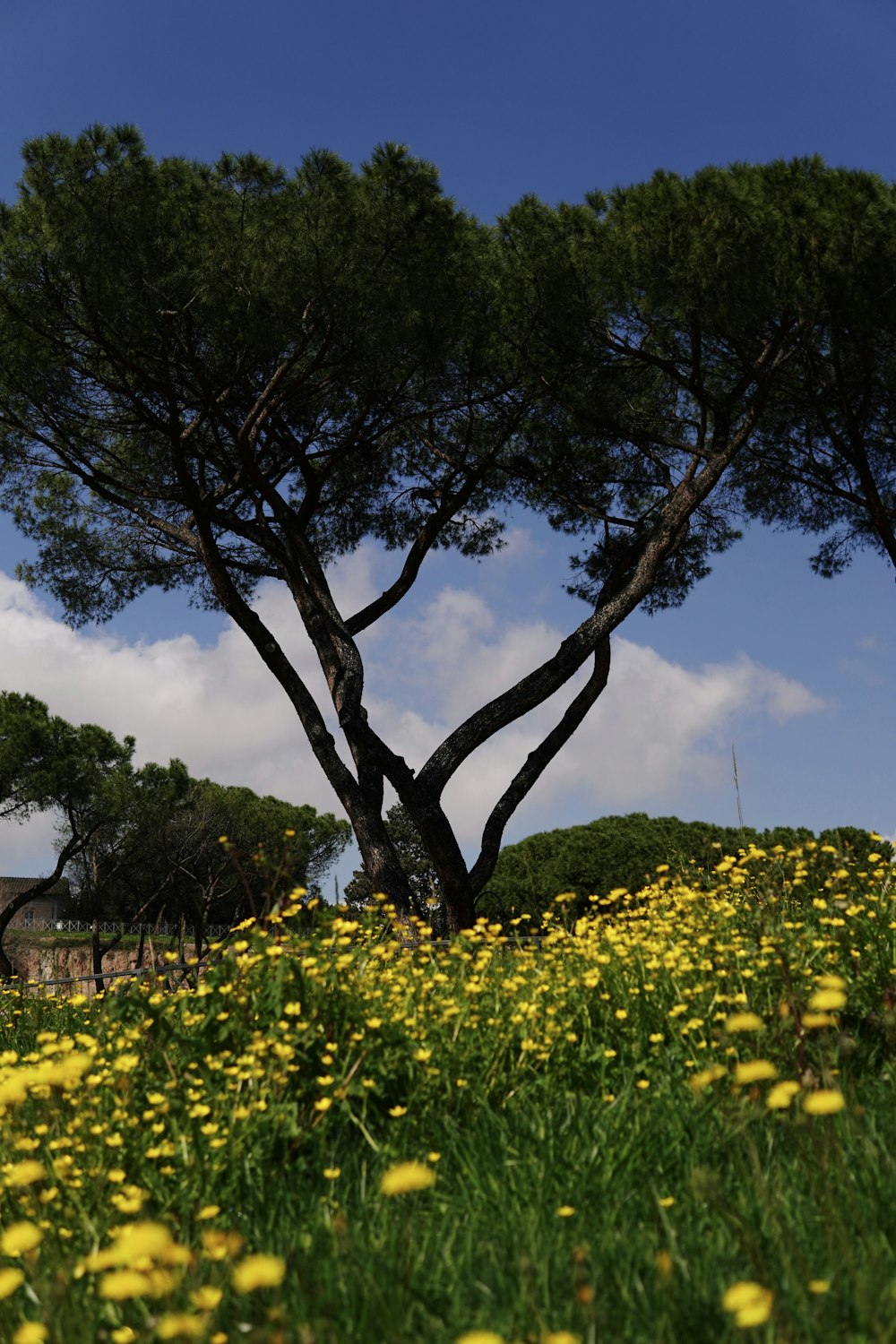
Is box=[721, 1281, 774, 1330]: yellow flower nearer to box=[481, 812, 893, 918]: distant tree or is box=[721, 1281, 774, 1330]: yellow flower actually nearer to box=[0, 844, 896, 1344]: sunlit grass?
box=[0, 844, 896, 1344]: sunlit grass

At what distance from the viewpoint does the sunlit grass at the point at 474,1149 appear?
2.10 metres

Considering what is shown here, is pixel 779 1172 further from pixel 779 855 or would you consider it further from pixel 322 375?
pixel 322 375

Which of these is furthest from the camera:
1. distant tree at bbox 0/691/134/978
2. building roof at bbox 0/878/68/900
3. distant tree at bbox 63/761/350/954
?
building roof at bbox 0/878/68/900

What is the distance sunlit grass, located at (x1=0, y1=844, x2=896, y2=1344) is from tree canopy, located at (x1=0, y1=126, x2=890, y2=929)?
742cm

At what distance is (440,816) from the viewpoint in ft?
39.5

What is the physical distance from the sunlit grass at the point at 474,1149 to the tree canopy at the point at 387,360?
7424mm

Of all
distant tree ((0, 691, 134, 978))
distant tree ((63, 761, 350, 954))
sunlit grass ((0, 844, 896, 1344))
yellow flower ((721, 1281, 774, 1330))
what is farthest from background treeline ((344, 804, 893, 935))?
yellow flower ((721, 1281, 774, 1330))

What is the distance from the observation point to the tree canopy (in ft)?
36.1

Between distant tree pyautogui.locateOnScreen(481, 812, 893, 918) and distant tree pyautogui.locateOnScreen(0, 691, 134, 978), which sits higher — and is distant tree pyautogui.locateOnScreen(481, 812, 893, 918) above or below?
below

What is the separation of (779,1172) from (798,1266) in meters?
0.45

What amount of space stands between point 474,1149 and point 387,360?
1030 cm

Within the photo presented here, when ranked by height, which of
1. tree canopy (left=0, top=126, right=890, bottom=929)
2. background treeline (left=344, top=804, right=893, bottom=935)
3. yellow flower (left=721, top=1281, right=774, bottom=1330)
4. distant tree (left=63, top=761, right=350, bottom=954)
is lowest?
yellow flower (left=721, top=1281, right=774, bottom=1330)

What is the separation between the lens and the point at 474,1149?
3281mm

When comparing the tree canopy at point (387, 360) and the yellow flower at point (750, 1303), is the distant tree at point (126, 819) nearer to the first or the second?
the tree canopy at point (387, 360)
